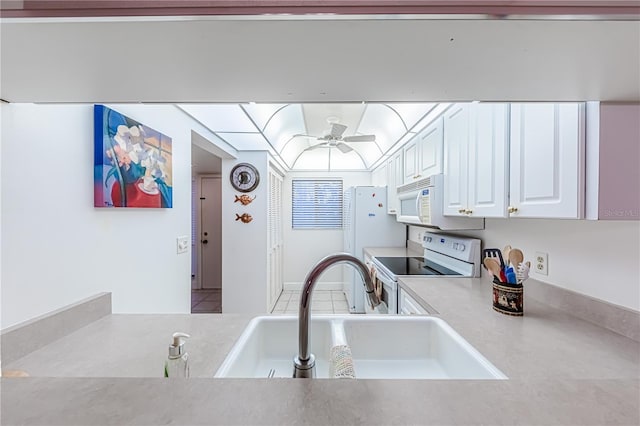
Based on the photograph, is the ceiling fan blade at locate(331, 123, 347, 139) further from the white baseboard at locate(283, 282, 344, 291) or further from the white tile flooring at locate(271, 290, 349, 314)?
the white baseboard at locate(283, 282, 344, 291)

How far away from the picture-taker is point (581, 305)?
1.27 m

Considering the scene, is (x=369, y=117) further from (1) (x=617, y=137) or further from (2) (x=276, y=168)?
(1) (x=617, y=137)

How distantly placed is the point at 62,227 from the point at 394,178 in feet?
10.7

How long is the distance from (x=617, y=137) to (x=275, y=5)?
123 cm

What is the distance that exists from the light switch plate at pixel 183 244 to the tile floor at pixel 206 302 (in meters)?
2.27

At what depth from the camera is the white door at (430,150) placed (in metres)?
2.26

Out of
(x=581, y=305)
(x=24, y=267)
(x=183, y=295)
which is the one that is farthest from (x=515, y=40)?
(x=183, y=295)

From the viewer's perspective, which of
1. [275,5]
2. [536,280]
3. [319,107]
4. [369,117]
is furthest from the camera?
[369,117]

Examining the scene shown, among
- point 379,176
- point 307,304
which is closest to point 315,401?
point 307,304

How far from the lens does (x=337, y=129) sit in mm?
3100

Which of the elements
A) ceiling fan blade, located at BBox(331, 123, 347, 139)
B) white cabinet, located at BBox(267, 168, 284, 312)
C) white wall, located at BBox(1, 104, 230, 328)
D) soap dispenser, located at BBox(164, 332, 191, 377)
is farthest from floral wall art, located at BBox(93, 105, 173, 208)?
white cabinet, located at BBox(267, 168, 284, 312)

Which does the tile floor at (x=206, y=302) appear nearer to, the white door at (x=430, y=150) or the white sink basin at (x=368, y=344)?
the white sink basin at (x=368, y=344)

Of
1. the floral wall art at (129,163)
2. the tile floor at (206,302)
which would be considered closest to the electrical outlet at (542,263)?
the floral wall art at (129,163)

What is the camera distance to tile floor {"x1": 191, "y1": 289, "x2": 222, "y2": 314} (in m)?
4.01
